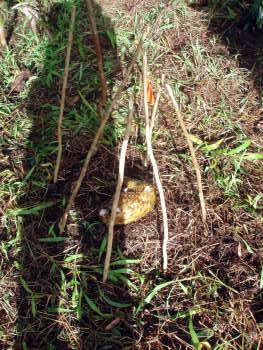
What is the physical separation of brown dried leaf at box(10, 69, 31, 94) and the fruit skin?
118 centimetres

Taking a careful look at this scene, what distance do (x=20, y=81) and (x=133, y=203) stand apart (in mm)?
1360

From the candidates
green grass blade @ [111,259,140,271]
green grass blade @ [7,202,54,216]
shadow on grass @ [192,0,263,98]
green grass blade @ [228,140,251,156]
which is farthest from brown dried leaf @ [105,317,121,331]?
shadow on grass @ [192,0,263,98]

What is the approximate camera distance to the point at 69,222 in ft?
6.36

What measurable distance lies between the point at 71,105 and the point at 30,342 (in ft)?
4.99

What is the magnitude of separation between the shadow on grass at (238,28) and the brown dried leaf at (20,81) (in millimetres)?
1594

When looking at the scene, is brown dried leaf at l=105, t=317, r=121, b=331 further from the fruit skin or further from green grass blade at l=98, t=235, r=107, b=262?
the fruit skin

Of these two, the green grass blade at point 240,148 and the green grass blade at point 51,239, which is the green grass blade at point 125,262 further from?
the green grass blade at point 240,148

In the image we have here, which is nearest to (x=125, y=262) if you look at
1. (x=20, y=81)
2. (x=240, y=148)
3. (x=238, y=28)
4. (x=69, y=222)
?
(x=69, y=222)

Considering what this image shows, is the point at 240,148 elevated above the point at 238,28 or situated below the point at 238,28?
below

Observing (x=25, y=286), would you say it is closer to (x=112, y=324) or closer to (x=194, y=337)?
(x=112, y=324)

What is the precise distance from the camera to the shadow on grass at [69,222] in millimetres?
1659

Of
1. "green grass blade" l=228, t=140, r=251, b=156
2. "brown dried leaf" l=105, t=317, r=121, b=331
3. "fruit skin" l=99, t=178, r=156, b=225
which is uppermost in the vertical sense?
"green grass blade" l=228, t=140, r=251, b=156

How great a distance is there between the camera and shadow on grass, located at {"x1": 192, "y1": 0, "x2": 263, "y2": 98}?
2.78m

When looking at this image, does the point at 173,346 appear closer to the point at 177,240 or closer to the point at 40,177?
the point at 177,240
